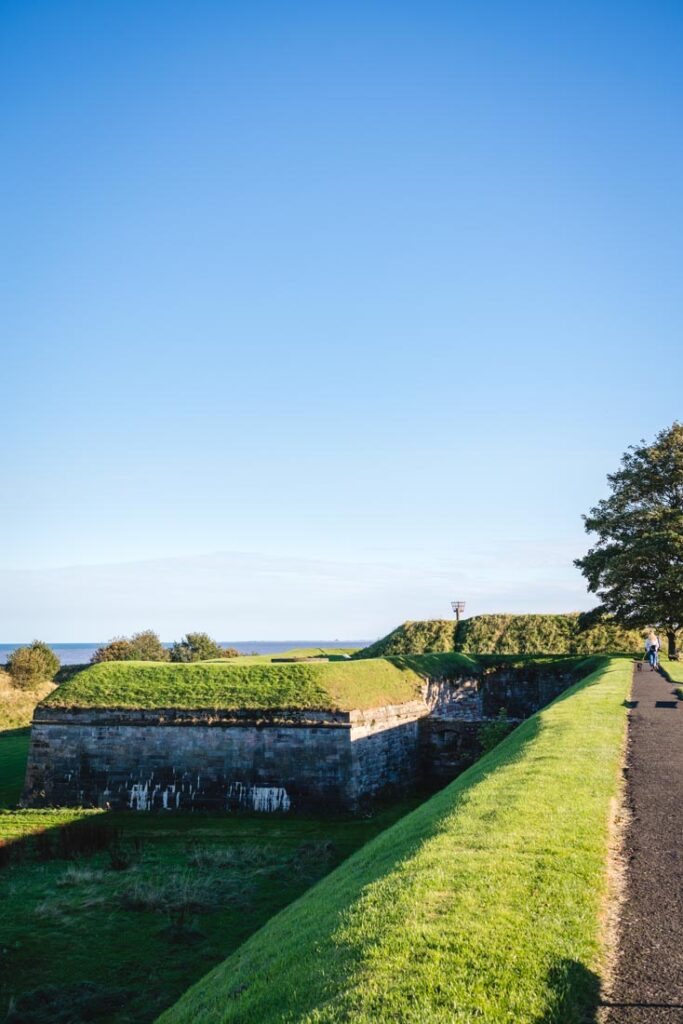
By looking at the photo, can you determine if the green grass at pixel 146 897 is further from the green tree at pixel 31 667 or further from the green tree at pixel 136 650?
the green tree at pixel 136 650

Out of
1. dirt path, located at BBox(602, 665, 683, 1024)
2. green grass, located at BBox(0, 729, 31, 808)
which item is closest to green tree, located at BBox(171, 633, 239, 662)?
green grass, located at BBox(0, 729, 31, 808)

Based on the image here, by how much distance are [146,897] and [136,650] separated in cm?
4856

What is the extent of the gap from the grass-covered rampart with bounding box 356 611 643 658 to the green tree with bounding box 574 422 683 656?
663cm

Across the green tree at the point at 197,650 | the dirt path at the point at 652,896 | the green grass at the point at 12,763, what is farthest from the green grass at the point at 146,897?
the green tree at the point at 197,650

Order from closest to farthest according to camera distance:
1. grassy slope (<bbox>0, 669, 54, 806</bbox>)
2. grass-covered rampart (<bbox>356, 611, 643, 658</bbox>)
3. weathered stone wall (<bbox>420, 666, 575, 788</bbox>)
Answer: grassy slope (<bbox>0, 669, 54, 806</bbox>) < weathered stone wall (<bbox>420, 666, 575, 788</bbox>) < grass-covered rampart (<bbox>356, 611, 643, 658</bbox>)

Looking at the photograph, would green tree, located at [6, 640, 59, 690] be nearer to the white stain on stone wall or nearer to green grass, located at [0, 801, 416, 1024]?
green grass, located at [0, 801, 416, 1024]

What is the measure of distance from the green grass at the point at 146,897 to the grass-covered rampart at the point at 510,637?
1040 inches

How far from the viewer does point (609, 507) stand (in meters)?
39.4

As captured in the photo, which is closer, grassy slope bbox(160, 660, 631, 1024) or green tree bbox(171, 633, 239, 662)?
grassy slope bbox(160, 660, 631, 1024)

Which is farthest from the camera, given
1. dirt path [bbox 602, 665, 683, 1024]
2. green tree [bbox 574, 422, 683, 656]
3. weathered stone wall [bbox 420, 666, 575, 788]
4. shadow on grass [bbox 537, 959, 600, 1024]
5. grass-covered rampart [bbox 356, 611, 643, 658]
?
grass-covered rampart [bbox 356, 611, 643, 658]

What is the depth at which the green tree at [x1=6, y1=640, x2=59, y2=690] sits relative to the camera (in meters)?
46.9

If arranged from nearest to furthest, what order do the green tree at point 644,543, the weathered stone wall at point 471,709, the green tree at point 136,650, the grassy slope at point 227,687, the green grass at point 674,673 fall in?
the green grass at point 674,673
the grassy slope at point 227,687
the weathered stone wall at point 471,709
the green tree at point 644,543
the green tree at point 136,650

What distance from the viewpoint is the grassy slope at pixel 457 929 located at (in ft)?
15.4

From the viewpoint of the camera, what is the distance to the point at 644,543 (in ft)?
115
